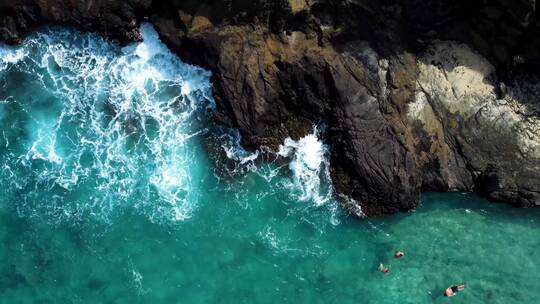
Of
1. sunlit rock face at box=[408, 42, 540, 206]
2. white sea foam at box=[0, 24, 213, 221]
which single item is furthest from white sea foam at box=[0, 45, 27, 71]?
sunlit rock face at box=[408, 42, 540, 206]

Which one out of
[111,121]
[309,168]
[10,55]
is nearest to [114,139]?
[111,121]

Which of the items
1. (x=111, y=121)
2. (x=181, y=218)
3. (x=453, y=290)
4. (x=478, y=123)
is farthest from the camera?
(x=111, y=121)

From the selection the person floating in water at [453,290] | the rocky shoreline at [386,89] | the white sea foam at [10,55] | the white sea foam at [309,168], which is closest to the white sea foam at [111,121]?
the white sea foam at [10,55]

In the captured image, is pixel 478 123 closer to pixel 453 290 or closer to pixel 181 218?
pixel 453 290

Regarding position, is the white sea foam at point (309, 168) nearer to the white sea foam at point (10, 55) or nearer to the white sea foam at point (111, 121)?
the white sea foam at point (111, 121)

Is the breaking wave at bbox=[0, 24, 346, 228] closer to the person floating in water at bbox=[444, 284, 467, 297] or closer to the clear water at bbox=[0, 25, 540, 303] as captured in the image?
the clear water at bbox=[0, 25, 540, 303]

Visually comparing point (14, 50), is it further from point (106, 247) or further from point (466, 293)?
point (466, 293)
